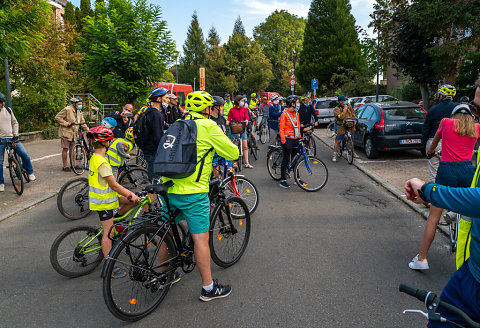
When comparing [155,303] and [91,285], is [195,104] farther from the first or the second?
[91,285]

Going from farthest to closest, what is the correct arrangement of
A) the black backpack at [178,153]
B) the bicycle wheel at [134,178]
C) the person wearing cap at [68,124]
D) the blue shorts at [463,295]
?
the person wearing cap at [68,124] → the bicycle wheel at [134,178] → the black backpack at [178,153] → the blue shorts at [463,295]

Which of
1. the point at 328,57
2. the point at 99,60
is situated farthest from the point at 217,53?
the point at 99,60

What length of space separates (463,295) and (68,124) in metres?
9.48

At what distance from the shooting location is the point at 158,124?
19.1ft

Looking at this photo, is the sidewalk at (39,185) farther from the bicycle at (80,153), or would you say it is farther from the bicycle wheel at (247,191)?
the bicycle wheel at (247,191)

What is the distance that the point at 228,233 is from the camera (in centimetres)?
418

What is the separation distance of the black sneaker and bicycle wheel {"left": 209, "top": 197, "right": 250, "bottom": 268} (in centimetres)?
46

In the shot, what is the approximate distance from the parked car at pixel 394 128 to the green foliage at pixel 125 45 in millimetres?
7251

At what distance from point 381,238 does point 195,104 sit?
324 centimetres

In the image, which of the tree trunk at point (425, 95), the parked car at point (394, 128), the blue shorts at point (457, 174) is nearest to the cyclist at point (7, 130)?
Result: the blue shorts at point (457, 174)

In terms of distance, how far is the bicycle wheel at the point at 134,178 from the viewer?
7.16m

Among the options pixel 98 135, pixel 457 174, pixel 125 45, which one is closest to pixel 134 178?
pixel 98 135

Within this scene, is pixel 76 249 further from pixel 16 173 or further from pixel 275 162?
pixel 275 162

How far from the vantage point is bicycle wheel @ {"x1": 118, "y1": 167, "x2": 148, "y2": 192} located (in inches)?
282
